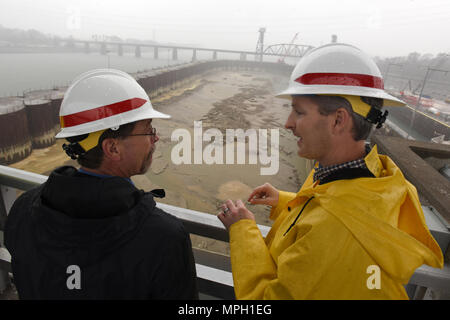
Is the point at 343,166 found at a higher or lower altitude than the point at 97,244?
higher

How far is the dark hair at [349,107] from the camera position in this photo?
130 centimetres

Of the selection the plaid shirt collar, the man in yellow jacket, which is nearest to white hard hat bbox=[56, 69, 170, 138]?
the man in yellow jacket

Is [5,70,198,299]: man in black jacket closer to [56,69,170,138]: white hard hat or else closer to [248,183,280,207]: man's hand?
[56,69,170,138]: white hard hat

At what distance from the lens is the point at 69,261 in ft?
3.49

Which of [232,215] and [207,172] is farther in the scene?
[207,172]

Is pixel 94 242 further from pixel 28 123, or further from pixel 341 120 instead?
pixel 28 123

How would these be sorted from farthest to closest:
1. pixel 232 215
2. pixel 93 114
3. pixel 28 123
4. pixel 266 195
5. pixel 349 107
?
pixel 28 123 < pixel 266 195 < pixel 232 215 < pixel 93 114 < pixel 349 107

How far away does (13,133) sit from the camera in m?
10.7

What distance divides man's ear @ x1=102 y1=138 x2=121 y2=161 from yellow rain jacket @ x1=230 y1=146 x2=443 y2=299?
0.93m

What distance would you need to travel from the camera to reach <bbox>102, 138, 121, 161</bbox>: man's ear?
54.1 inches

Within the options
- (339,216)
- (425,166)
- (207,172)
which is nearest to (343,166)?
(339,216)

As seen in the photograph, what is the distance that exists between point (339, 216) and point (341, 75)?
729 millimetres
